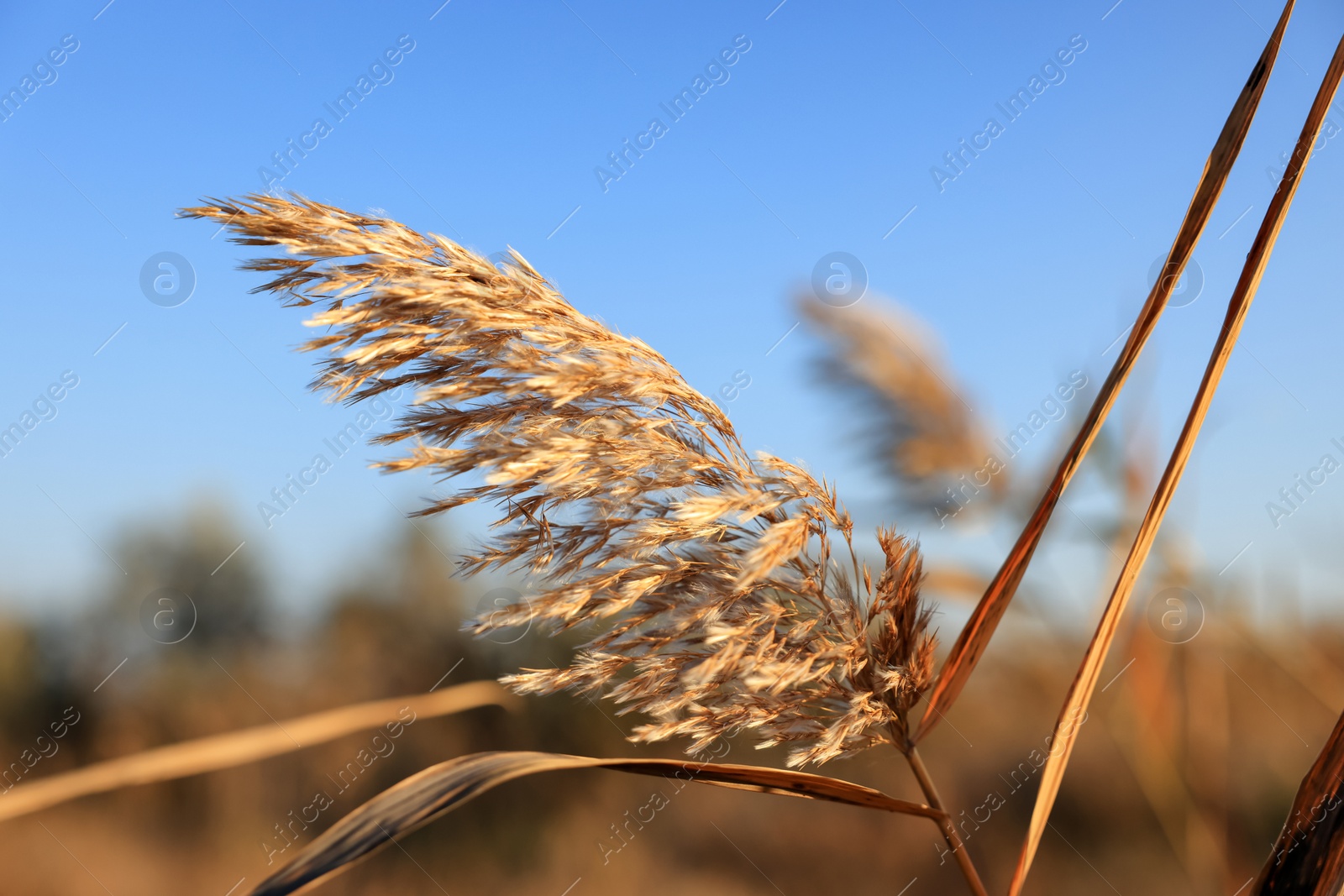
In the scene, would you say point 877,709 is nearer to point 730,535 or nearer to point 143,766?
point 730,535

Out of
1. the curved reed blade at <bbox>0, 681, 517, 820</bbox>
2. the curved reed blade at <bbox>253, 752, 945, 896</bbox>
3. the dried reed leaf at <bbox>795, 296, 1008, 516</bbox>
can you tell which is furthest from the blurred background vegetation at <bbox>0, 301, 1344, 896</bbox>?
the curved reed blade at <bbox>0, 681, 517, 820</bbox>

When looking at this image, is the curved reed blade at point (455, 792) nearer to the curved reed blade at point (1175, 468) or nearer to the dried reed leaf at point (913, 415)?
the curved reed blade at point (1175, 468)

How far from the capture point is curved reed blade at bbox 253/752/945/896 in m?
0.48

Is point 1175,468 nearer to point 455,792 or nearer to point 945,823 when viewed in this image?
point 945,823

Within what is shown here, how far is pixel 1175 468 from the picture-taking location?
2.24ft

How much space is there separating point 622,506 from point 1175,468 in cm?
56

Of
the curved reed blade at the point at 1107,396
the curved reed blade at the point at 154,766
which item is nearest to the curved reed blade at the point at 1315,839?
the curved reed blade at the point at 1107,396

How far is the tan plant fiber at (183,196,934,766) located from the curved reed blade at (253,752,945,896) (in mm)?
39

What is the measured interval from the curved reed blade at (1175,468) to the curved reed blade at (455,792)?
13 cm

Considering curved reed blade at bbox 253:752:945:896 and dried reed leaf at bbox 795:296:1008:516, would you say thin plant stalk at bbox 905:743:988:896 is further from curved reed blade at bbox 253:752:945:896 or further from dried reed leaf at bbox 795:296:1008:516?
dried reed leaf at bbox 795:296:1008:516

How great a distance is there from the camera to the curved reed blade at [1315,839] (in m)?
0.63

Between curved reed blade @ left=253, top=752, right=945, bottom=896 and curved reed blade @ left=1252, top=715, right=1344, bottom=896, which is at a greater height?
curved reed blade @ left=253, top=752, right=945, bottom=896

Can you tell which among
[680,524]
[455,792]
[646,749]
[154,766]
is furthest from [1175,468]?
[646,749]

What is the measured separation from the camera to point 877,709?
0.70 m
